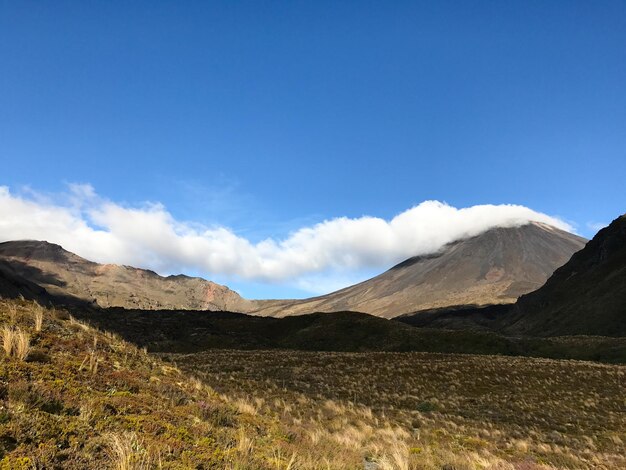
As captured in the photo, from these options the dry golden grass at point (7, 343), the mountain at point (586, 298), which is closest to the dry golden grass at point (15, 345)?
the dry golden grass at point (7, 343)

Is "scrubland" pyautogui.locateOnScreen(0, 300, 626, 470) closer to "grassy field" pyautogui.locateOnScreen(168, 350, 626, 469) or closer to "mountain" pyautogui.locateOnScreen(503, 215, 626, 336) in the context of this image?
"grassy field" pyautogui.locateOnScreen(168, 350, 626, 469)

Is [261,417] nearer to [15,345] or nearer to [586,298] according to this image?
[15,345]

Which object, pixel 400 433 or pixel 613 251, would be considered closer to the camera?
pixel 400 433

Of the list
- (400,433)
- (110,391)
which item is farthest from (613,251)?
(110,391)

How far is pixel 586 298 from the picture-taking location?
114312 millimetres

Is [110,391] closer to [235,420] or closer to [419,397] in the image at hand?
[235,420]

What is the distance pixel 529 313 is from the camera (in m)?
143

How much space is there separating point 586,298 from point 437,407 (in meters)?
118

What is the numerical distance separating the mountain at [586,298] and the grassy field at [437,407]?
78596mm

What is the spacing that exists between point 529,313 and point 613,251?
35817mm

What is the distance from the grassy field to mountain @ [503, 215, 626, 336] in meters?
78.6

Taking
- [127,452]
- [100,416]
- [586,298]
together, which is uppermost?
[586,298]

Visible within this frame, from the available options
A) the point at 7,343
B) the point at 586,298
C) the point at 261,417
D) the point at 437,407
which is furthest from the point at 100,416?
the point at 586,298

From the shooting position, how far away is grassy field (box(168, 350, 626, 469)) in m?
12.0
